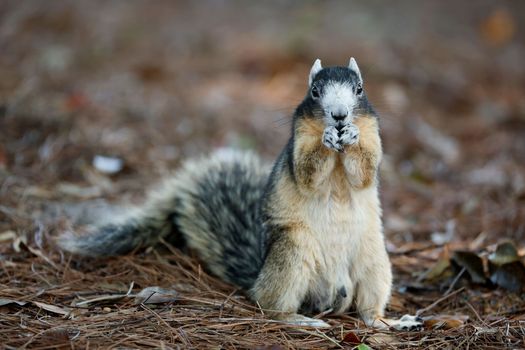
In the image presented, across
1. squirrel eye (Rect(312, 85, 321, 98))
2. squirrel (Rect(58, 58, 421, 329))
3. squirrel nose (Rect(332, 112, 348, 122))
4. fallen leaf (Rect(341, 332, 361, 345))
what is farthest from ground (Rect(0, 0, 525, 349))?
squirrel nose (Rect(332, 112, 348, 122))

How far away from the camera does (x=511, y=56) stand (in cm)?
862

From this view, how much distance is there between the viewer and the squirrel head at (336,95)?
9.00 ft

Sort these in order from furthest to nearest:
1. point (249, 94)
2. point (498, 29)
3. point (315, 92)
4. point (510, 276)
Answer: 1. point (498, 29)
2. point (249, 94)
3. point (510, 276)
4. point (315, 92)

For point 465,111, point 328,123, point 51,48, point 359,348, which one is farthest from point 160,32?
point 359,348

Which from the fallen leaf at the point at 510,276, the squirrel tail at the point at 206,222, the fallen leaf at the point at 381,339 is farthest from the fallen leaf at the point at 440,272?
the squirrel tail at the point at 206,222

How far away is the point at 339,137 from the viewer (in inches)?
106

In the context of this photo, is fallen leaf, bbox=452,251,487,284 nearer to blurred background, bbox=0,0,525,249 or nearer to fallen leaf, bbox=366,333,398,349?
blurred background, bbox=0,0,525,249

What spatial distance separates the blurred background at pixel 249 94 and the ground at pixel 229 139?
25 millimetres

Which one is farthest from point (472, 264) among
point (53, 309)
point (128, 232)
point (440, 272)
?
point (53, 309)

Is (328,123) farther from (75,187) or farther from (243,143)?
(243,143)

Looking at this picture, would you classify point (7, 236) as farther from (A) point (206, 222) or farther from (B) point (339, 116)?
(B) point (339, 116)

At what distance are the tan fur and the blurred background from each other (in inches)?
43.1

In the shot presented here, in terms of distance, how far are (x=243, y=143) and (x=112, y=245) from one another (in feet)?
8.07

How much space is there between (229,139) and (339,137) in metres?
3.11
